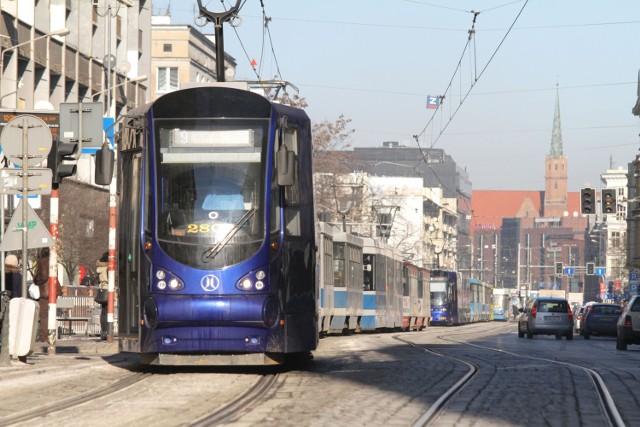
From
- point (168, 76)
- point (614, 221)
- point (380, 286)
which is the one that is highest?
point (168, 76)

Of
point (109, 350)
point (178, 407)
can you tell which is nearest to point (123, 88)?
point (109, 350)

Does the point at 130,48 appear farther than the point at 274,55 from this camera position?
Yes

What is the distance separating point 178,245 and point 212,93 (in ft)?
6.39

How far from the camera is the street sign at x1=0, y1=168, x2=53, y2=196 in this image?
60.8 feet

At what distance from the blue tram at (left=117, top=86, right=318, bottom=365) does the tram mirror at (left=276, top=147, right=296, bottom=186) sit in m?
0.01

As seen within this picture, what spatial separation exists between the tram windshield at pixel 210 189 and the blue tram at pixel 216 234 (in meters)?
0.01

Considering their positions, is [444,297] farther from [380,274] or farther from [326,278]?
[326,278]

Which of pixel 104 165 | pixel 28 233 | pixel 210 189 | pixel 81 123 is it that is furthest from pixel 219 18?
pixel 210 189

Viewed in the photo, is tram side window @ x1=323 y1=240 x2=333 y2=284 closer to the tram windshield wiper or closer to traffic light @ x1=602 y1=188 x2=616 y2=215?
traffic light @ x1=602 y1=188 x2=616 y2=215

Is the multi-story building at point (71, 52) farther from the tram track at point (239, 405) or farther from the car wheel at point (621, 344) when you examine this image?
the tram track at point (239, 405)

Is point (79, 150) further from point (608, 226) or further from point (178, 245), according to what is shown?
point (608, 226)

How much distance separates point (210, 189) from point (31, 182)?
355cm

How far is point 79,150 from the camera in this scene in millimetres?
21516

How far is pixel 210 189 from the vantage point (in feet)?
53.0
